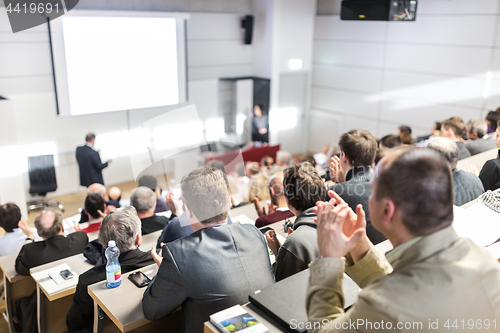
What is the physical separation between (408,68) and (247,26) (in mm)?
3228

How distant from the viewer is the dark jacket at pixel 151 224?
11.8 ft

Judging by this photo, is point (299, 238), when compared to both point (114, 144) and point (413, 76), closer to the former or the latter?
point (114, 144)

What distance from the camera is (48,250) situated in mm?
3189

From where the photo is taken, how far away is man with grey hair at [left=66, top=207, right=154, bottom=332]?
2479 mm

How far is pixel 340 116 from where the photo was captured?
29.3ft

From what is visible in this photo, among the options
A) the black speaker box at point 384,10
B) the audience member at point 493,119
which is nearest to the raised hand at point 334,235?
the audience member at point 493,119

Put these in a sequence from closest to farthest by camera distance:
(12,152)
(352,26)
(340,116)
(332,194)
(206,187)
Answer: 1. (332,194)
2. (206,187)
3. (12,152)
4. (352,26)
5. (340,116)

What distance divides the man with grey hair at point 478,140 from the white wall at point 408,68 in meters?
1.95

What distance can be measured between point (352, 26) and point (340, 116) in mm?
1847

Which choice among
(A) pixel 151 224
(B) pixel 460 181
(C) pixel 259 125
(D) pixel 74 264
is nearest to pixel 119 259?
(D) pixel 74 264

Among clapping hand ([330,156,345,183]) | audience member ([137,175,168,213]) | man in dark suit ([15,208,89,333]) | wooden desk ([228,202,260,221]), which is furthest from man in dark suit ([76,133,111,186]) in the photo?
clapping hand ([330,156,345,183])

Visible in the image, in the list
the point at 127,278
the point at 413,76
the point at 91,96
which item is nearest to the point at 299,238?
the point at 127,278

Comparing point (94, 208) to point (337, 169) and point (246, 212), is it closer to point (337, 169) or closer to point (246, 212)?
point (246, 212)

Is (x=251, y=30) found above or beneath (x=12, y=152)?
above
